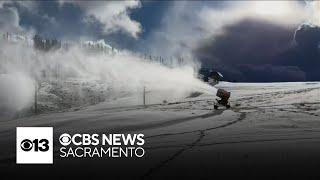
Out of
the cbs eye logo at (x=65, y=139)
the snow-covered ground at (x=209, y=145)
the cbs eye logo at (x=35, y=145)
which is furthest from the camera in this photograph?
the cbs eye logo at (x=65, y=139)

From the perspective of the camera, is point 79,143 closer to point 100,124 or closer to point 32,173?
point 32,173

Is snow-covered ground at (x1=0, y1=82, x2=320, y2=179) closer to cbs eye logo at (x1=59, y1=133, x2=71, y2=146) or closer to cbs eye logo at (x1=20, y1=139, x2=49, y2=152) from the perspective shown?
cbs eye logo at (x1=20, y1=139, x2=49, y2=152)

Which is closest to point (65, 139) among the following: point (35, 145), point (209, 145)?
point (35, 145)

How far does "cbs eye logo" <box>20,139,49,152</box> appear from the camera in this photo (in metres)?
15.0

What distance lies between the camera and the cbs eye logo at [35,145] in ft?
49.2

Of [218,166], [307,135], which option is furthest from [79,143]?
[307,135]

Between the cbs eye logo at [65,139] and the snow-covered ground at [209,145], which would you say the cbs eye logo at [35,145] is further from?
the cbs eye logo at [65,139]

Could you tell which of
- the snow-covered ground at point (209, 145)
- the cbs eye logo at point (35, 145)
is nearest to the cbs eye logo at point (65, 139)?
the cbs eye logo at point (35, 145)

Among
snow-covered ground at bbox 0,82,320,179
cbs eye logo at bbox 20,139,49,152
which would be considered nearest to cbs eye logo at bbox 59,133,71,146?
cbs eye logo at bbox 20,139,49,152

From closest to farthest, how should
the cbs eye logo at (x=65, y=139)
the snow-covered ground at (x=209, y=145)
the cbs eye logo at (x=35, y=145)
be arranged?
1. the snow-covered ground at (x=209, y=145)
2. the cbs eye logo at (x=35, y=145)
3. the cbs eye logo at (x=65, y=139)

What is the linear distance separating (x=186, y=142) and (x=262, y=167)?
5.17 metres

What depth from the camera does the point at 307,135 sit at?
752 inches

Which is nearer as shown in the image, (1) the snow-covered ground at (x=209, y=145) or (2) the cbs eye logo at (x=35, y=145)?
(1) the snow-covered ground at (x=209, y=145)

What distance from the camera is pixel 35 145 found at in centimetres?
1560
